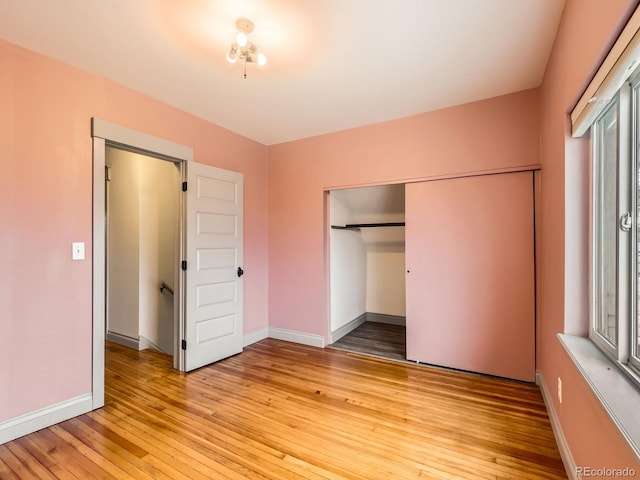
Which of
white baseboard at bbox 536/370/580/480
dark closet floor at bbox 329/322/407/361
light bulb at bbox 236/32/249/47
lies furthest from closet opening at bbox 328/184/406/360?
light bulb at bbox 236/32/249/47

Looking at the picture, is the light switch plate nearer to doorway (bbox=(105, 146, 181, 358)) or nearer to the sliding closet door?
doorway (bbox=(105, 146, 181, 358))

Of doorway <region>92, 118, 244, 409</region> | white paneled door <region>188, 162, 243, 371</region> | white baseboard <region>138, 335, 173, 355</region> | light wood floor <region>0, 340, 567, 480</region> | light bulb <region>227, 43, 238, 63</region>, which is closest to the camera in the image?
light wood floor <region>0, 340, 567, 480</region>

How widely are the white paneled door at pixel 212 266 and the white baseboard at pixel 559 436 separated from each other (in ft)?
9.40

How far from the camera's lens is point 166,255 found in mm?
3484

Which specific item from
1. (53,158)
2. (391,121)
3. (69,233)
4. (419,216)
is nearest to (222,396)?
(69,233)

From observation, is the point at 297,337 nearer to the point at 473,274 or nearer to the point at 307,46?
the point at 473,274

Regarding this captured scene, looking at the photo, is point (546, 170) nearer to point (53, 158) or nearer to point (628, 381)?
point (628, 381)

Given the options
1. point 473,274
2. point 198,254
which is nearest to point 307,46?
point 198,254

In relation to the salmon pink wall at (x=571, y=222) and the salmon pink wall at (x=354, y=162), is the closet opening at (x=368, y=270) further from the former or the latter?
the salmon pink wall at (x=571, y=222)

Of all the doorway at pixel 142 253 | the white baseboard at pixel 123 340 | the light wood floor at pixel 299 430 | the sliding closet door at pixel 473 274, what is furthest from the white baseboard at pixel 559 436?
the white baseboard at pixel 123 340

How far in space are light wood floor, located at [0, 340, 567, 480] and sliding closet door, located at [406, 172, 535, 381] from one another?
0.74 ft

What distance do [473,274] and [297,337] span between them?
2.19 meters

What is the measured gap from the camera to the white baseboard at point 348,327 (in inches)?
152

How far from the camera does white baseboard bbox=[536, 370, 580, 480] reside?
5.07ft
